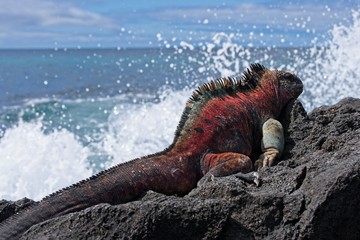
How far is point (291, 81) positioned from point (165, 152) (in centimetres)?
123

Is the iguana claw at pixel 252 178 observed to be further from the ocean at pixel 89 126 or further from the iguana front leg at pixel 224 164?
the ocean at pixel 89 126

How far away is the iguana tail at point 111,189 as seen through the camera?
3.18 metres

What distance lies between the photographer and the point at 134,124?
15523 mm

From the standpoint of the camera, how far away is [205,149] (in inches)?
162

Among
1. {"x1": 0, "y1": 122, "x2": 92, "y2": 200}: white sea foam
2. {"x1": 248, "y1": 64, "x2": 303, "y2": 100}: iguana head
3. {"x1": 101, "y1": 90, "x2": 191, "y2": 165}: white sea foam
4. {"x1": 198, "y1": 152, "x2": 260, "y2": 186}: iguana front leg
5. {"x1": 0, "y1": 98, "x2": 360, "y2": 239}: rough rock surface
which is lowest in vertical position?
{"x1": 0, "y1": 98, "x2": 360, "y2": 239}: rough rock surface

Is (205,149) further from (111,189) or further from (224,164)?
(111,189)

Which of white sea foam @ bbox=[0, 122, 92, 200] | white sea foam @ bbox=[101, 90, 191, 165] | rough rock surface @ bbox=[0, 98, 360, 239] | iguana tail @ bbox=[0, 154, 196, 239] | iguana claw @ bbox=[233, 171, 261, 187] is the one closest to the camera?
rough rock surface @ bbox=[0, 98, 360, 239]

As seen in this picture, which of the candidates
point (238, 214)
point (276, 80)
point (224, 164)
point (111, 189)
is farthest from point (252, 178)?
point (276, 80)

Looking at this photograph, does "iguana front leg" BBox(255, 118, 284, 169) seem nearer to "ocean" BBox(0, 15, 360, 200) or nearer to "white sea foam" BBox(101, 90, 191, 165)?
"ocean" BBox(0, 15, 360, 200)

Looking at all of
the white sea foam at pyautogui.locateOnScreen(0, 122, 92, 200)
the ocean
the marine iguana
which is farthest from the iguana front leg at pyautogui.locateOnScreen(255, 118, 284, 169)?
the white sea foam at pyautogui.locateOnScreen(0, 122, 92, 200)

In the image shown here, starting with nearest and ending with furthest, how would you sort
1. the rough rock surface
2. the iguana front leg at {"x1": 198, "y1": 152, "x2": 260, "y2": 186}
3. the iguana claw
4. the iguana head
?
the rough rock surface → the iguana claw → the iguana front leg at {"x1": 198, "y1": 152, "x2": 260, "y2": 186} → the iguana head

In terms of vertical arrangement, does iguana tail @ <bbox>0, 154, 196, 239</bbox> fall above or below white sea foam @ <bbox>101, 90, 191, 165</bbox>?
below

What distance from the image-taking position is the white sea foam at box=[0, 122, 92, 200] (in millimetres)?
11125

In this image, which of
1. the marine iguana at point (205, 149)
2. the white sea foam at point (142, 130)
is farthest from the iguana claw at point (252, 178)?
the white sea foam at point (142, 130)
